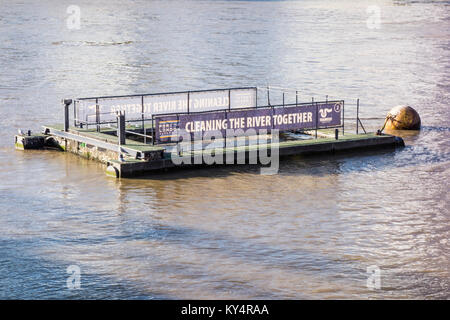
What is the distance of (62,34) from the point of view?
279 ft

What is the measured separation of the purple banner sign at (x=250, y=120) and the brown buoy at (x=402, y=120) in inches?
163

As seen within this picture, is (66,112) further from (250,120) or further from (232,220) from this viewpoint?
(232,220)

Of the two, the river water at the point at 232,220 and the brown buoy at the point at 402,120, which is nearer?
the river water at the point at 232,220

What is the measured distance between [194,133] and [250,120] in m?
2.12

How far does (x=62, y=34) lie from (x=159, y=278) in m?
72.4

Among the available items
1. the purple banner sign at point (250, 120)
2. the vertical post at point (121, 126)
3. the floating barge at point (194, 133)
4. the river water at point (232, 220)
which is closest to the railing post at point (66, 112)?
the floating barge at point (194, 133)

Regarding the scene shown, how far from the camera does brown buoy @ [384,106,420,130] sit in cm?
3225

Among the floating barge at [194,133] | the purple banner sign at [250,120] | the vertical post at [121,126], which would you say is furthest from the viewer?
the purple banner sign at [250,120]

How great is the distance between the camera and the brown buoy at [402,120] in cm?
3225

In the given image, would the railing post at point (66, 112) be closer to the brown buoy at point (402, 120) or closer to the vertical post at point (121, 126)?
the vertical post at point (121, 126)

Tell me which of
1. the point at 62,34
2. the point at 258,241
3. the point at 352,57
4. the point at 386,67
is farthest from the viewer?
the point at 62,34

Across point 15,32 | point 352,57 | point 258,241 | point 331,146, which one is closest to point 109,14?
point 15,32
